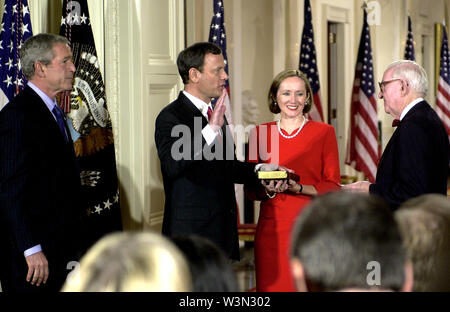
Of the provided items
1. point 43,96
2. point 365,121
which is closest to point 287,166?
point 43,96

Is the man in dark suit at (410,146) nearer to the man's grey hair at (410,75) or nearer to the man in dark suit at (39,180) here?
the man's grey hair at (410,75)

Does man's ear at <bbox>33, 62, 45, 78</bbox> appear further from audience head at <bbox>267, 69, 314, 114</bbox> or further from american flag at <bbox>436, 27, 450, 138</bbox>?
american flag at <bbox>436, 27, 450, 138</bbox>

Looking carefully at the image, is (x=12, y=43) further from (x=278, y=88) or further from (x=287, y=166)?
(x=287, y=166)

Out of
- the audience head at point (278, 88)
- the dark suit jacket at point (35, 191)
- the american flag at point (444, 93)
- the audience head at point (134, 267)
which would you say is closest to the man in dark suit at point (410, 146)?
the audience head at point (278, 88)

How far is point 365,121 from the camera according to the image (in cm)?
1076

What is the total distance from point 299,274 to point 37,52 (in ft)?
7.91

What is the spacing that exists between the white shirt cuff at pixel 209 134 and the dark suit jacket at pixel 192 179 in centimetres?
3

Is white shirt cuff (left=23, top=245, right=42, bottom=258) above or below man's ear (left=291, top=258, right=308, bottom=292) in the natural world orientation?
below

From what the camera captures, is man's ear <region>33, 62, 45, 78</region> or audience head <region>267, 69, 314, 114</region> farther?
audience head <region>267, 69, 314, 114</region>

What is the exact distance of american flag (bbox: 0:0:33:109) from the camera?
4.24 meters

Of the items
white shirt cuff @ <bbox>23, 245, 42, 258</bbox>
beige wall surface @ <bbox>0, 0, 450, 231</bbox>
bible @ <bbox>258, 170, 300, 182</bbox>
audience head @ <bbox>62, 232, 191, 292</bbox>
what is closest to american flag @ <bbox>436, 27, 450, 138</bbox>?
beige wall surface @ <bbox>0, 0, 450, 231</bbox>

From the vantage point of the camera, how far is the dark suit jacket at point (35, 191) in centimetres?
327

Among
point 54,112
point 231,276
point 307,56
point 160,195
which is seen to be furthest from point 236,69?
point 231,276

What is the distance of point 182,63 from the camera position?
12.7 ft
